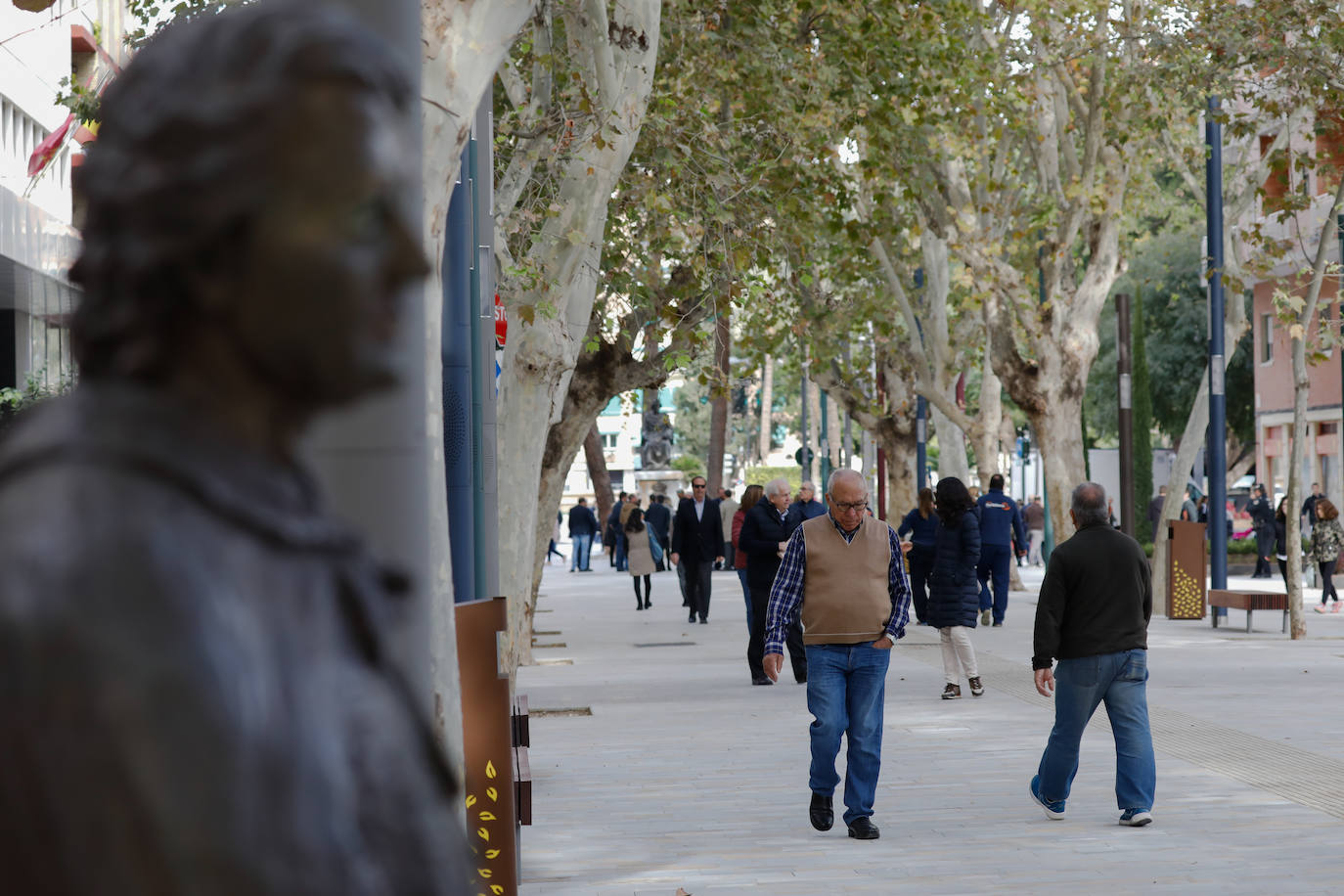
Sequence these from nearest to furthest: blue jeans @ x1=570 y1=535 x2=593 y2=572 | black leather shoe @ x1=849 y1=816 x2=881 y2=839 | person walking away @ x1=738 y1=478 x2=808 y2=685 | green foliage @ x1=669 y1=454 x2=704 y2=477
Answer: black leather shoe @ x1=849 y1=816 x2=881 y2=839
person walking away @ x1=738 y1=478 x2=808 y2=685
blue jeans @ x1=570 y1=535 x2=593 y2=572
green foliage @ x1=669 y1=454 x2=704 y2=477

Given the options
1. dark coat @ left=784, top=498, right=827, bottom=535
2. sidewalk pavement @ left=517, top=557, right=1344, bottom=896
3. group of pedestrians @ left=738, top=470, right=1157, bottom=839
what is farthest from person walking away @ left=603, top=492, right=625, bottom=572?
group of pedestrians @ left=738, top=470, right=1157, bottom=839

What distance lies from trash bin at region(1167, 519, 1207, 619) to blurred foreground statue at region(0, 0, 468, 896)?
23.7 metres

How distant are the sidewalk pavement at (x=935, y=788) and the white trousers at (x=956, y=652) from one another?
1.00 feet

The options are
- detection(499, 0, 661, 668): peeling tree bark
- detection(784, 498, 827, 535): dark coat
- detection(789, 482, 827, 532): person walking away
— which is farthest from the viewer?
detection(789, 482, 827, 532): person walking away

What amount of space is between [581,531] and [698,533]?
19.7m

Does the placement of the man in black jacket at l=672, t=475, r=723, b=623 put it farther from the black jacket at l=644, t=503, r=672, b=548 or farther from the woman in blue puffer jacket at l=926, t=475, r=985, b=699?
the black jacket at l=644, t=503, r=672, b=548

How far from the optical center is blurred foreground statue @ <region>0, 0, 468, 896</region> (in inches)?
38.3

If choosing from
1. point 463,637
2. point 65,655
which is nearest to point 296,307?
point 65,655

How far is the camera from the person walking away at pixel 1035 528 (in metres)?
42.2

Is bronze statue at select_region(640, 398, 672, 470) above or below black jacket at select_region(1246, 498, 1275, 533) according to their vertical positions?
above

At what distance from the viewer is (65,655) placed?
97cm

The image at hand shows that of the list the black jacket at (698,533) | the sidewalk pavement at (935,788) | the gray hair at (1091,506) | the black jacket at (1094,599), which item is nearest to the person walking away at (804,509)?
the sidewalk pavement at (935,788)

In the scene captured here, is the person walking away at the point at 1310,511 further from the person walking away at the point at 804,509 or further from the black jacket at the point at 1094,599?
the black jacket at the point at 1094,599

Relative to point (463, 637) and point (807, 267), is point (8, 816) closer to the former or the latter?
point (463, 637)
